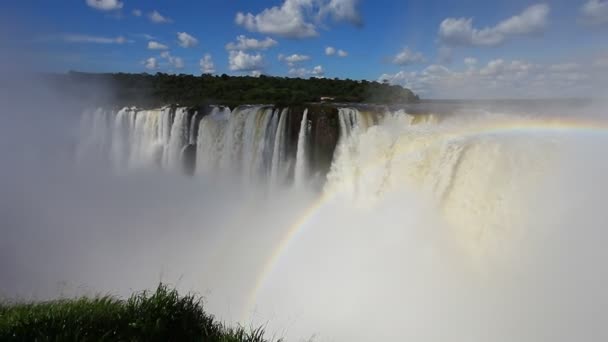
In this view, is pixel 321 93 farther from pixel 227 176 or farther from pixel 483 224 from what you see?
pixel 483 224

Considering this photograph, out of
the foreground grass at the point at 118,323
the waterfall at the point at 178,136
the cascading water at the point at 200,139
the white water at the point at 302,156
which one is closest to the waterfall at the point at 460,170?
the white water at the point at 302,156

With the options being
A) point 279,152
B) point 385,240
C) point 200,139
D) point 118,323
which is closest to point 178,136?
point 200,139

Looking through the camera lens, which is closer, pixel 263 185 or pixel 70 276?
pixel 70 276

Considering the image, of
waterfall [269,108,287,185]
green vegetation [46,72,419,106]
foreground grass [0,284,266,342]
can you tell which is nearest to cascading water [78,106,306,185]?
waterfall [269,108,287,185]

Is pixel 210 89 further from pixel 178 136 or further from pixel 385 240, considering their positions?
pixel 385 240

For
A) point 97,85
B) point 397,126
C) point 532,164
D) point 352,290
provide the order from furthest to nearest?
point 97,85
point 397,126
point 352,290
point 532,164

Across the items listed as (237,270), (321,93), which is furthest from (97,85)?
(237,270)

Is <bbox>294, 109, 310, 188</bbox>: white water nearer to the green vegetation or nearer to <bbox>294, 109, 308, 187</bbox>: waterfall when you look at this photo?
<bbox>294, 109, 308, 187</bbox>: waterfall
